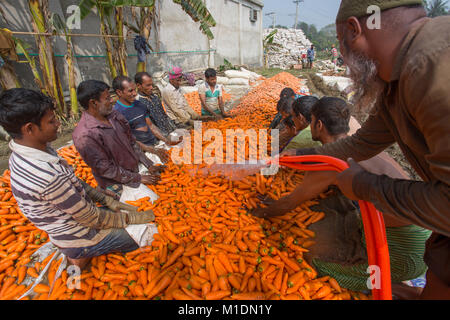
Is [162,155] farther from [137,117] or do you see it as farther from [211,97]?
[211,97]

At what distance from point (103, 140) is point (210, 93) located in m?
4.06

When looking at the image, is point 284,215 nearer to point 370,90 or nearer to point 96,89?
point 370,90

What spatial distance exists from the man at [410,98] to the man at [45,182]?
2.06m

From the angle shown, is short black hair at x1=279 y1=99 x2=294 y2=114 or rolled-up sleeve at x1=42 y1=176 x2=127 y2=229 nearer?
rolled-up sleeve at x1=42 y1=176 x2=127 y2=229

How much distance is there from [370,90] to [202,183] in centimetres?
234

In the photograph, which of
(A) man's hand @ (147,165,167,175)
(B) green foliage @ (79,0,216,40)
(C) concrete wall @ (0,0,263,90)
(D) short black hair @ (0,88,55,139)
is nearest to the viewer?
(D) short black hair @ (0,88,55,139)

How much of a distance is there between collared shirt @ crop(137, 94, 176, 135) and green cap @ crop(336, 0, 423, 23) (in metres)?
3.85

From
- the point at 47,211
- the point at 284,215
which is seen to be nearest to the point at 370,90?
the point at 284,215

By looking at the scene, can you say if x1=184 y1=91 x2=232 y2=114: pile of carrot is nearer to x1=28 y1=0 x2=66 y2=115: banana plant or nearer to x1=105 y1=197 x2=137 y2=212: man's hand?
x1=28 y1=0 x2=66 y2=115: banana plant

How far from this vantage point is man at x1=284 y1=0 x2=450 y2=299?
2.86 ft

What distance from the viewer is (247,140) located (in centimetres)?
452

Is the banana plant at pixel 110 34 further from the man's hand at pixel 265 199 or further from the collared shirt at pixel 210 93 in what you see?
the man's hand at pixel 265 199

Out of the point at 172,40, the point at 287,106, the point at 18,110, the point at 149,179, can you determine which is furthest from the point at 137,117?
the point at 172,40

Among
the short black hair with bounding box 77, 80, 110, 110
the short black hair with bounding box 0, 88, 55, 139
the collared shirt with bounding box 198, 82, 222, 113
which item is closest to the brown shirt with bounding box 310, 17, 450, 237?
the short black hair with bounding box 0, 88, 55, 139
